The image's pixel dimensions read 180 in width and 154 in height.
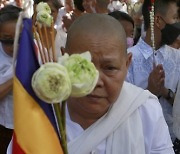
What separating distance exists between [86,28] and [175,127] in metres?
1.26

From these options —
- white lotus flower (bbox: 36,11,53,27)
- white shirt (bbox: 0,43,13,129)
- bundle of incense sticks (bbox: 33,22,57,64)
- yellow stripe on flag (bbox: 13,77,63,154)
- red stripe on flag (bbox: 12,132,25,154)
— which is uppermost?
white lotus flower (bbox: 36,11,53,27)

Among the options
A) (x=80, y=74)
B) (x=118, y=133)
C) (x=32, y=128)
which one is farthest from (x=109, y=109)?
(x=80, y=74)

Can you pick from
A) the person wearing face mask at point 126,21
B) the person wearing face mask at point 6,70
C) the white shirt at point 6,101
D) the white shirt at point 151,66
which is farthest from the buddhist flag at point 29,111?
the person wearing face mask at point 126,21

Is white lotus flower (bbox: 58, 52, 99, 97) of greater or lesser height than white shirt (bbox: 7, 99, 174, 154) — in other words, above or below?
above

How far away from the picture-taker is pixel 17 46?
1397 millimetres

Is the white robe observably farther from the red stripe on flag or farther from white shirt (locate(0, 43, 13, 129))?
white shirt (locate(0, 43, 13, 129))

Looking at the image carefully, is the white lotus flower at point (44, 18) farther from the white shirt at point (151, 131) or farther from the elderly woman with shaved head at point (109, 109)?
the white shirt at point (151, 131)

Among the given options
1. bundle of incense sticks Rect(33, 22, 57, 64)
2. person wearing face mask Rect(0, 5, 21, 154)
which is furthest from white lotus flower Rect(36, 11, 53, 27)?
person wearing face mask Rect(0, 5, 21, 154)

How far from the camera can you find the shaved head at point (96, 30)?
1662mm

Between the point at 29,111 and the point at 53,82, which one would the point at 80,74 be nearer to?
the point at 53,82

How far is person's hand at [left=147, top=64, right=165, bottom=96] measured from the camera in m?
2.99

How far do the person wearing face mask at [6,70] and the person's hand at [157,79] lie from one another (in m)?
0.95

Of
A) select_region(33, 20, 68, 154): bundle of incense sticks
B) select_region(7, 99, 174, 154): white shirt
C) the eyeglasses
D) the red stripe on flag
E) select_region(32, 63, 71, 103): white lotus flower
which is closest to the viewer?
select_region(32, 63, 71, 103): white lotus flower

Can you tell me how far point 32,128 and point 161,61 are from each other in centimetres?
191
